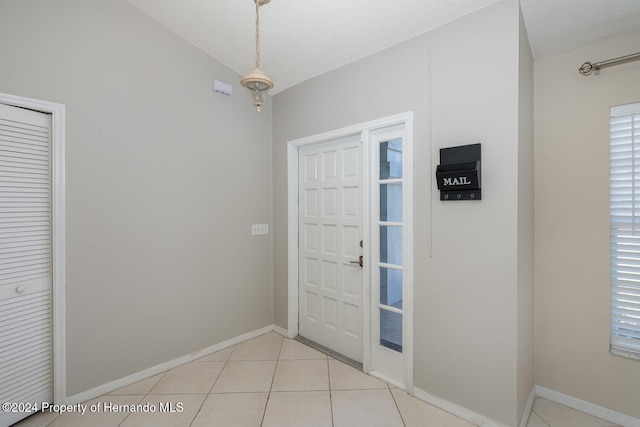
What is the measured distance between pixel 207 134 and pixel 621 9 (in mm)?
3151

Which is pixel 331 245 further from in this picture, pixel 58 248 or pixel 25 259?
pixel 25 259

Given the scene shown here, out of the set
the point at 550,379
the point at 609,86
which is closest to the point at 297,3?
the point at 609,86

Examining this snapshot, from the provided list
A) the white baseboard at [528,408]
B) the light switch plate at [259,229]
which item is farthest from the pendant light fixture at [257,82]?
the white baseboard at [528,408]

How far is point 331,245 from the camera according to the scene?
116 inches

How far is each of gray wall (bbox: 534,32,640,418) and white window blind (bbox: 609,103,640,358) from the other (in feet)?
0.14

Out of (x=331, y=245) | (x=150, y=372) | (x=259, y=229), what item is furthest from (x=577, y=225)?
(x=150, y=372)

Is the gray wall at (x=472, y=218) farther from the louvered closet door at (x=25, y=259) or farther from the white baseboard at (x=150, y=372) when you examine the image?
the louvered closet door at (x=25, y=259)

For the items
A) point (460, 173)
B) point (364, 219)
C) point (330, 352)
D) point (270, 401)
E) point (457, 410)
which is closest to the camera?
point (460, 173)

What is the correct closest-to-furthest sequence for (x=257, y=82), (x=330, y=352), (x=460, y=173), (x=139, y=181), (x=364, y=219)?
1. (x=257, y=82)
2. (x=460, y=173)
3. (x=139, y=181)
4. (x=364, y=219)
5. (x=330, y=352)

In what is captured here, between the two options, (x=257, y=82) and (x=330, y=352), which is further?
(x=330, y=352)

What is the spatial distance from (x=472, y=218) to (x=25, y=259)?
305cm

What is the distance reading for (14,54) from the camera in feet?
6.20

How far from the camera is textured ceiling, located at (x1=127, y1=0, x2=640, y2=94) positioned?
1828mm

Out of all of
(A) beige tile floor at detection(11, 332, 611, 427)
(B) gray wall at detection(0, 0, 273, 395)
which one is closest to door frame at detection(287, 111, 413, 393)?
(A) beige tile floor at detection(11, 332, 611, 427)
